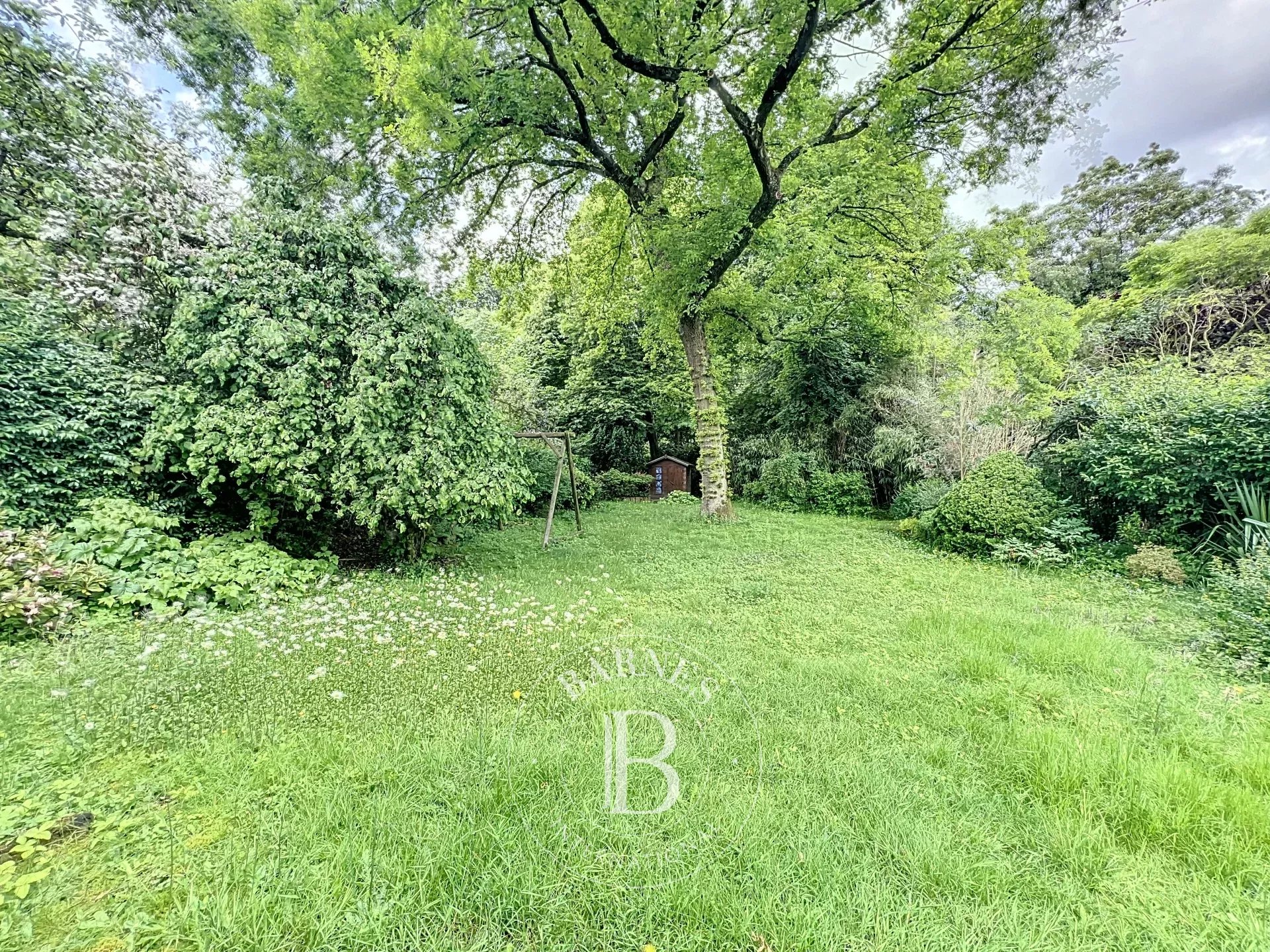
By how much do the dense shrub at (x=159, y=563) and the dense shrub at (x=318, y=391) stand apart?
1.62 ft

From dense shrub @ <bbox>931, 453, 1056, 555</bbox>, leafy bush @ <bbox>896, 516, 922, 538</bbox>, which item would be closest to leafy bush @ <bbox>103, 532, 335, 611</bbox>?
dense shrub @ <bbox>931, 453, 1056, 555</bbox>

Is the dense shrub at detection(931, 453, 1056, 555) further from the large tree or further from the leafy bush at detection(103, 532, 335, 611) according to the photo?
the leafy bush at detection(103, 532, 335, 611)

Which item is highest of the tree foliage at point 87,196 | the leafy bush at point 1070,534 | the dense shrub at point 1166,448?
the tree foliage at point 87,196

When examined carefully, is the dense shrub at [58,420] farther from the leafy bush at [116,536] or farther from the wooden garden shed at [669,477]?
the wooden garden shed at [669,477]

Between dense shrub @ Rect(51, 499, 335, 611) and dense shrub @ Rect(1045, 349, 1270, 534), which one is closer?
dense shrub @ Rect(51, 499, 335, 611)

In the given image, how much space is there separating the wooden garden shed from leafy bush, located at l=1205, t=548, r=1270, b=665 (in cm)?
1113

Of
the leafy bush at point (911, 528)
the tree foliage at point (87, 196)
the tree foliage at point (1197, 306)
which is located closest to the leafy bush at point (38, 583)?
the tree foliage at point (87, 196)

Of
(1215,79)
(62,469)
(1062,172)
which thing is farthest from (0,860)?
(1215,79)

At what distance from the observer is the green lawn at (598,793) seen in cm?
145

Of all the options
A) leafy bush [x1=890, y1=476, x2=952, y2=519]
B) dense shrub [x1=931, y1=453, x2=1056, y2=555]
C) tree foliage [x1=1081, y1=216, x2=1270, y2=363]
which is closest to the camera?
dense shrub [x1=931, y1=453, x2=1056, y2=555]

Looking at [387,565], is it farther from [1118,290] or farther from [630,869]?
[1118,290]

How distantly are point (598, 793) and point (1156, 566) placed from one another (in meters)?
6.87

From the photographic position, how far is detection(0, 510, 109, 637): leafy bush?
321cm

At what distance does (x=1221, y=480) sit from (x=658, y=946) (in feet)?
25.9
